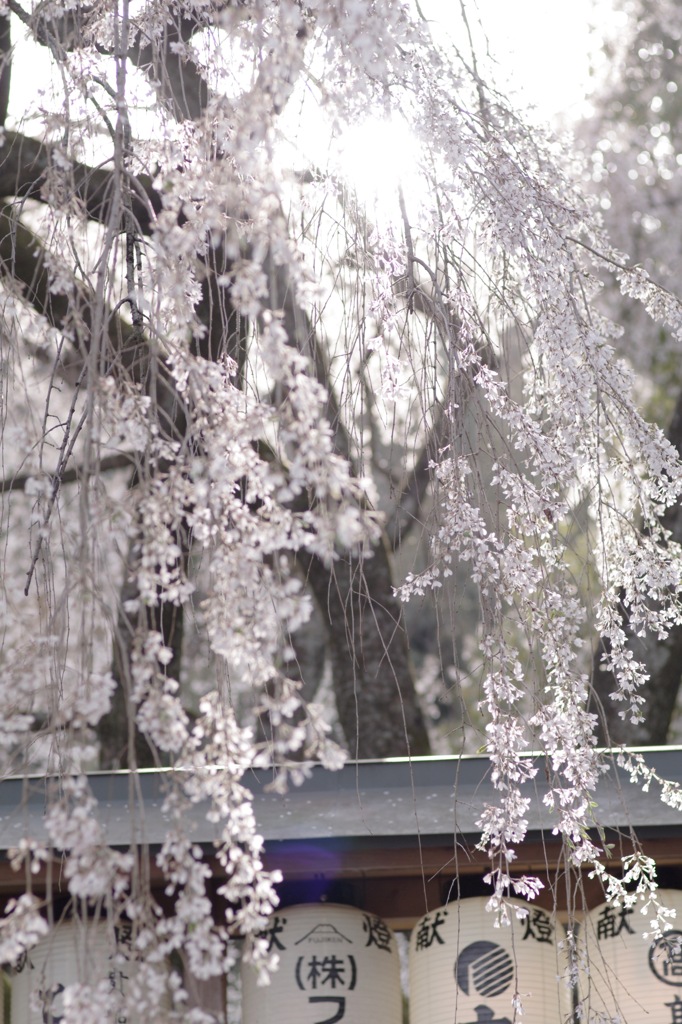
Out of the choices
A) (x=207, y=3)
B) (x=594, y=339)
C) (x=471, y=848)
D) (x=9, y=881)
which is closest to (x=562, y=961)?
(x=471, y=848)

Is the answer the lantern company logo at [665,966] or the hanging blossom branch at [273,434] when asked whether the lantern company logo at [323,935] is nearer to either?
the hanging blossom branch at [273,434]

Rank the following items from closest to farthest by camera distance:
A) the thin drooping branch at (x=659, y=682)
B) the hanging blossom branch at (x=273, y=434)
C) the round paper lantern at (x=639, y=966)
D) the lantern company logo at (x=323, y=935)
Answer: the hanging blossom branch at (x=273, y=434)
the round paper lantern at (x=639, y=966)
the lantern company logo at (x=323, y=935)
the thin drooping branch at (x=659, y=682)

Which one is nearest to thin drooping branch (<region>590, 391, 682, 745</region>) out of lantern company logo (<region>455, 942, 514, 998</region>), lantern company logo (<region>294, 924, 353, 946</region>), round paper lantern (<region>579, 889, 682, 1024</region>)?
round paper lantern (<region>579, 889, 682, 1024</region>)

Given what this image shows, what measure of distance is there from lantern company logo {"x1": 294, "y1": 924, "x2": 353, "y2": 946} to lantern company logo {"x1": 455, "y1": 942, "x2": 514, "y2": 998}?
0.33 m

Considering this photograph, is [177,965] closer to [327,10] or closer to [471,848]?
[471,848]

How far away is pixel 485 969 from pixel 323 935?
43 cm

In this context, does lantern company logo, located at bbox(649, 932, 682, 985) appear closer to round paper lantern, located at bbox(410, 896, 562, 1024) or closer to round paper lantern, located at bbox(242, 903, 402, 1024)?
round paper lantern, located at bbox(410, 896, 562, 1024)

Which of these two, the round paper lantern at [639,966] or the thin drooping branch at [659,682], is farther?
the thin drooping branch at [659,682]

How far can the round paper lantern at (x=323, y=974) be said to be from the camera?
3.06 meters

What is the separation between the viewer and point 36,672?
168 cm

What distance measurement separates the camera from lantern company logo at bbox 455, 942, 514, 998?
3.01m

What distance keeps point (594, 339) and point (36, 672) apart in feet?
4.31

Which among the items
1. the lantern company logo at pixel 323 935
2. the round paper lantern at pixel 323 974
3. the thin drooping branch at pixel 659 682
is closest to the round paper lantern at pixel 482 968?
the round paper lantern at pixel 323 974

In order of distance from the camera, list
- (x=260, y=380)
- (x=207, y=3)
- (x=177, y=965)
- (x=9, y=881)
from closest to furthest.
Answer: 1. (x=207, y=3)
2. (x=260, y=380)
3. (x=9, y=881)
4. (x=177, y=965)
